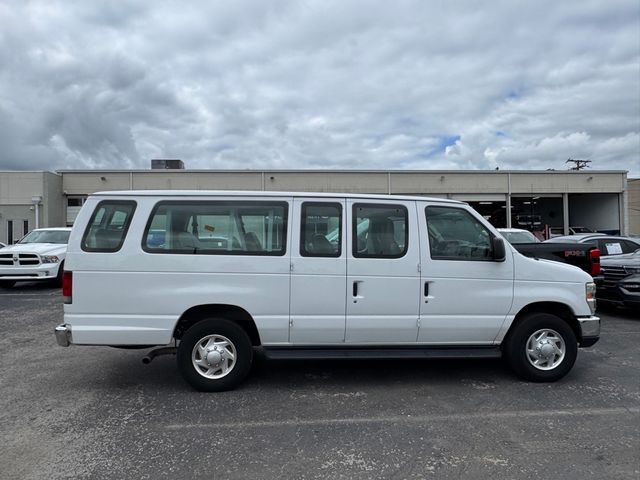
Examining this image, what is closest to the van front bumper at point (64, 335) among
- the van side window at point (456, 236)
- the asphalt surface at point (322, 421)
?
the asphalt surface at point (322, 421)

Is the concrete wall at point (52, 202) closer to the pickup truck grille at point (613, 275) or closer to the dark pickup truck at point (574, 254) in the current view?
the dark pickup truck at point (574, 254)

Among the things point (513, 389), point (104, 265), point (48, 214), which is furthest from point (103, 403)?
point (48, 214)

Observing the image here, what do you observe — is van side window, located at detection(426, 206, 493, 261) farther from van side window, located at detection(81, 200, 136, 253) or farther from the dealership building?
the dealership building

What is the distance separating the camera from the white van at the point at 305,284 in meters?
4.55

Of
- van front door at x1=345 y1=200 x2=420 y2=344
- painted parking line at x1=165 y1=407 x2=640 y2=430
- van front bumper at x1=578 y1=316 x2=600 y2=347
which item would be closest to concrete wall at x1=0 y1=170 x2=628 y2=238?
van front door at x1=345 y1=200 x2=420 y2=344

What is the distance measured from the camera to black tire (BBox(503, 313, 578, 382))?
16.1 ft

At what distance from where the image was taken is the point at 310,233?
4.75 metres

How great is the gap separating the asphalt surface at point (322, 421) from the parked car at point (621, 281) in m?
3.05

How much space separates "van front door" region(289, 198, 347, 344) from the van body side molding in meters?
0.10

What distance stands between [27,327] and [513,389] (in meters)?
7.86

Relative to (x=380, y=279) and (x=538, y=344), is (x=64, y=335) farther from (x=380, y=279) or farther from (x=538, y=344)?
(x=538, y=344)

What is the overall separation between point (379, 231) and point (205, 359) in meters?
Result: 2.22

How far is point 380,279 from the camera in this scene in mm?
4711

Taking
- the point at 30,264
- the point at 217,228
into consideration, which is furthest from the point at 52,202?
the point at 217,228
